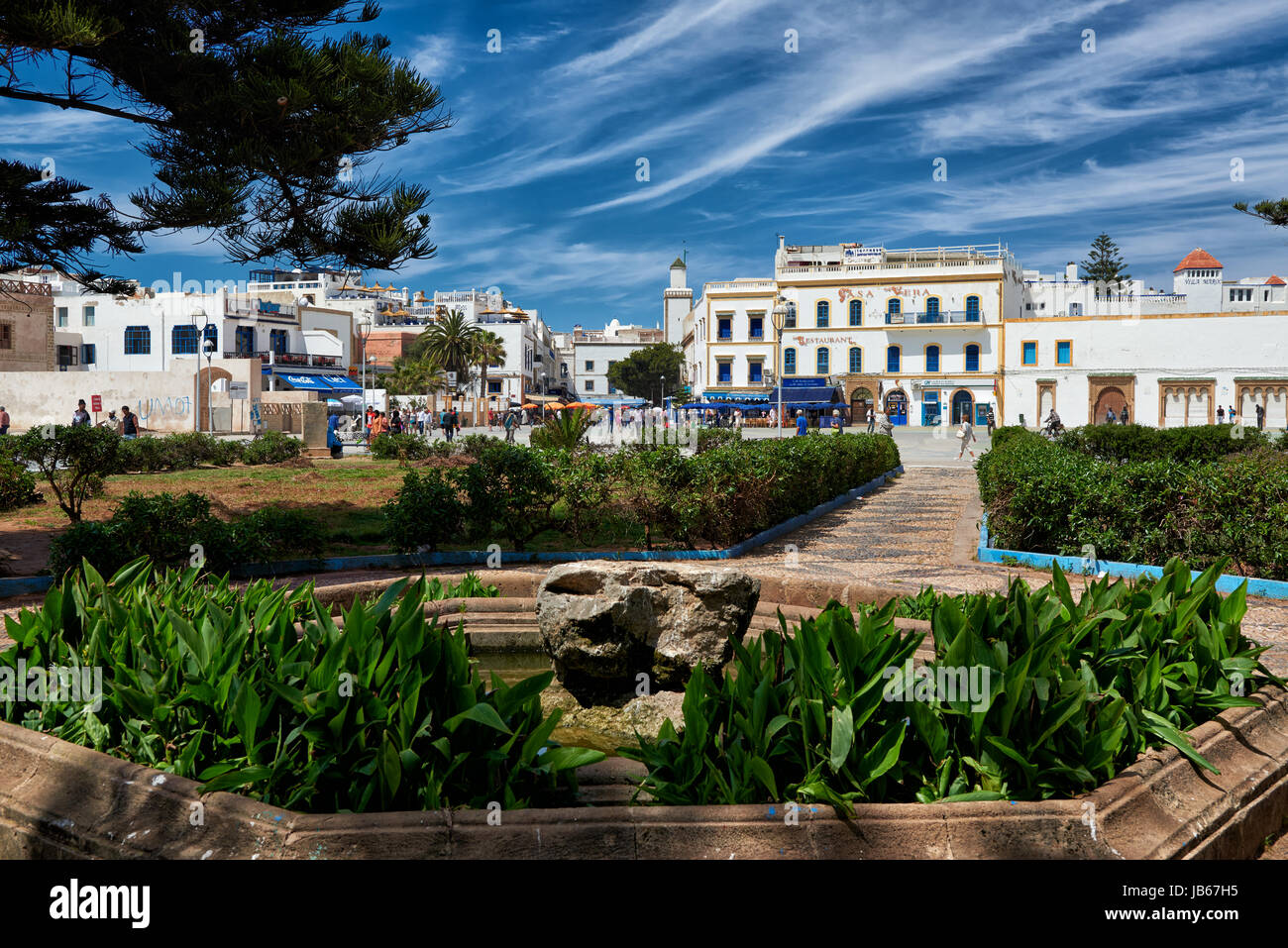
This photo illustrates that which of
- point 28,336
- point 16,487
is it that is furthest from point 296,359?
point 16,487

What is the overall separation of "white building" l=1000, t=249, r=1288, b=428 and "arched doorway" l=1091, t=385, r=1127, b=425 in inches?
2.0

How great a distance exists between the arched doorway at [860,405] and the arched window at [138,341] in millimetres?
39172

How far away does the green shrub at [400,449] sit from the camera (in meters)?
24.0

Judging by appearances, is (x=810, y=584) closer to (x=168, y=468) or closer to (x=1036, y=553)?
(x=1036, y=553)

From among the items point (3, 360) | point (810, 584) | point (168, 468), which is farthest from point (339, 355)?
point (810, 584)

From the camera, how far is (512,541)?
33.1 ft

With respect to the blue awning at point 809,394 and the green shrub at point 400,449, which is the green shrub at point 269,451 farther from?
the blue awning at point 809,394

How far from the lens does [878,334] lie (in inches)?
2127

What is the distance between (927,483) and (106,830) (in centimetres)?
1916

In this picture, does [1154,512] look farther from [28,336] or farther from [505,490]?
[28,336]

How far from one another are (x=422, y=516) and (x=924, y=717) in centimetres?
701

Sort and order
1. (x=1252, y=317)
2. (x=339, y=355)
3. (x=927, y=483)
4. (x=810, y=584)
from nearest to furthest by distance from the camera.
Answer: (x=810, y=584) < (x=927, y=483) < (x=1252, y=317) < (x=339, y=355)

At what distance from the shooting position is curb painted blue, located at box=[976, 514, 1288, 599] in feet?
25.0
